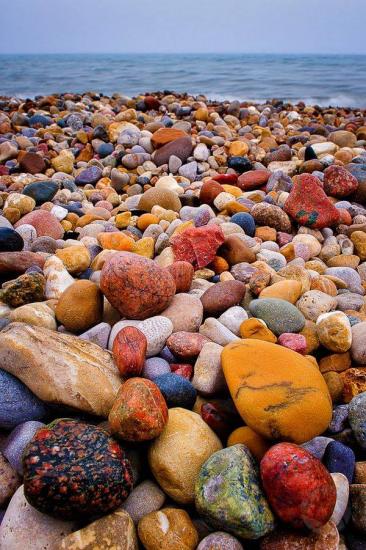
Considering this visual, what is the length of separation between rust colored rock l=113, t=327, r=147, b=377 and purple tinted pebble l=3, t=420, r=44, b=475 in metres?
0.36

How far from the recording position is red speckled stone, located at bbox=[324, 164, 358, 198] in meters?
3.69

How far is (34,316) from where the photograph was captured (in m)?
1.96

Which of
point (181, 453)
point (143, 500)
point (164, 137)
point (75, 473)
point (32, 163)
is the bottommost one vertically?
point (143, 500)

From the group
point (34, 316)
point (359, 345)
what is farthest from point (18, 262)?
point (359, 345)

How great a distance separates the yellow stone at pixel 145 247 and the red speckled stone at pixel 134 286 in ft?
2.45

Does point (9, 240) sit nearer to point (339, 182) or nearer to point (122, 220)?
point (122, 220)

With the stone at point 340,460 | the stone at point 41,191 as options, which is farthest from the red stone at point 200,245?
the stone at point 41,191

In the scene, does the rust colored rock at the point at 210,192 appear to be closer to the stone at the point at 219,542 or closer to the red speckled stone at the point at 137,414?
the red speckled stone at the point at 137,414

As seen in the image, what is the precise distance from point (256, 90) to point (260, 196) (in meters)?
15.2

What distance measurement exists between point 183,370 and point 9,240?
59.7 inches

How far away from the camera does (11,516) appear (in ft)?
4.15

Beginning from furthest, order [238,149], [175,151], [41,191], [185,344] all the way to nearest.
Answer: [238,149]
[175,151]
[41,191]
[185,344]

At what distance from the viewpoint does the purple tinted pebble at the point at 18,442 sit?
4.62ft

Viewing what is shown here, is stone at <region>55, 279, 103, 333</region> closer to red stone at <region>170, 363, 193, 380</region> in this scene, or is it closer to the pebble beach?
the pebble beach
